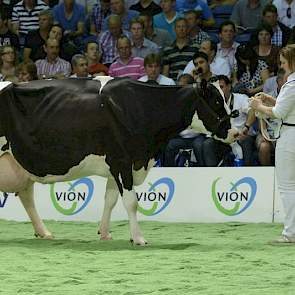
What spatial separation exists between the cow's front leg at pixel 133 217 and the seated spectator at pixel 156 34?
21.6 ft

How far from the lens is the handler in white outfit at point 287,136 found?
10.4 metres

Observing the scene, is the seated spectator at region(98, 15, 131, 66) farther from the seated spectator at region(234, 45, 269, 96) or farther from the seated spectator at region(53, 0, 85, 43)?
the seated spectator at region(234, 45, 269, 96)

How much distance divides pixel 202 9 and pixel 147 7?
1.03m

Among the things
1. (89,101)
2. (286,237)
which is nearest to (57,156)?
(89,101)

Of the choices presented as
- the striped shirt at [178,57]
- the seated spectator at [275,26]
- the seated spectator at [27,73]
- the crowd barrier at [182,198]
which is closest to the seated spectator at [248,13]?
the seated spectator at [275,26]

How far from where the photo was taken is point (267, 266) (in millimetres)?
8750

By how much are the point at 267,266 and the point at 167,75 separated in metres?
7.71

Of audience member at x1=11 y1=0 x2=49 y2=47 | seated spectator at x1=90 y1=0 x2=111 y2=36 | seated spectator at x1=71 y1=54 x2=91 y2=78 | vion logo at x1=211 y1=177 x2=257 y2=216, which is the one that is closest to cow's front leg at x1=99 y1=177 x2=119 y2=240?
vion logo at x1=211 y1=177 x2=257 y2=216

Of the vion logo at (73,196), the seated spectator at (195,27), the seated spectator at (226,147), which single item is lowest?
the vion logo at (73,196)

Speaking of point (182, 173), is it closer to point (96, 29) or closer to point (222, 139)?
point (222, 139)

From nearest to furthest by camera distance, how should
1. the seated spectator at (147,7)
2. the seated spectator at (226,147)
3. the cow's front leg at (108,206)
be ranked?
the cow's front leg at (108,206) → the seated spectator at (226,147) → the seated spectator at (147,7)

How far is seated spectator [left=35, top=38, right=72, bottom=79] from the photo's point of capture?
16798 mm

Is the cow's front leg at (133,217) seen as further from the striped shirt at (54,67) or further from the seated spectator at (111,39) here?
the seated spectator at (111,39)

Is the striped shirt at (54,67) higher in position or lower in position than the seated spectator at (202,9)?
lower
